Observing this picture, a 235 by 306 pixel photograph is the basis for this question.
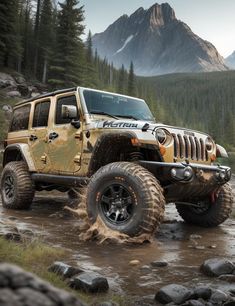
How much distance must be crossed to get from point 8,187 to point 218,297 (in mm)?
6860

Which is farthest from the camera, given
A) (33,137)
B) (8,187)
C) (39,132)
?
(8,187)

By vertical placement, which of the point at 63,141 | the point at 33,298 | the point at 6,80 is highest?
the point at 6,80

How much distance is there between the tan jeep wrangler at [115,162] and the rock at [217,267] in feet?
4.52

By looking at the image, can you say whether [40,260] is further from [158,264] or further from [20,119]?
[20,119]

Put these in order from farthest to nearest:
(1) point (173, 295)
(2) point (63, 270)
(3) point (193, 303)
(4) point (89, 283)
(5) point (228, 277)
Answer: (5) point (228, 277), (2) point (63, 270), (4) point (89, 283), (1) point (173, 295), (3) point (193, 303)

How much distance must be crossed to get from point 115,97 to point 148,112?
0.84 metres

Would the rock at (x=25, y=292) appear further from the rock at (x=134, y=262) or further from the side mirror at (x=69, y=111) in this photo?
the side mirror at (x=69, y=111)

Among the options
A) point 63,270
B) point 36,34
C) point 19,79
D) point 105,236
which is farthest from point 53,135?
point 36,34

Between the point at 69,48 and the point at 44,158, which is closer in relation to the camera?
the point at 44,158

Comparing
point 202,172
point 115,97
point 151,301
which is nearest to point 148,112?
point 115,97

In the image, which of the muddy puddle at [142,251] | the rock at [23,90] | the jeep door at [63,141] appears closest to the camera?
the muddy puddle at [142,251]

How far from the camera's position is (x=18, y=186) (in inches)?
356

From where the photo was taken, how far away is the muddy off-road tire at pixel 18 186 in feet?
29.8

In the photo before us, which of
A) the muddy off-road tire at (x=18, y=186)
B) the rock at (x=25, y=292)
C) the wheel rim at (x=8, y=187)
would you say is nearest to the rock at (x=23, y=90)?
the wheel rim at (x=8, y=187)
